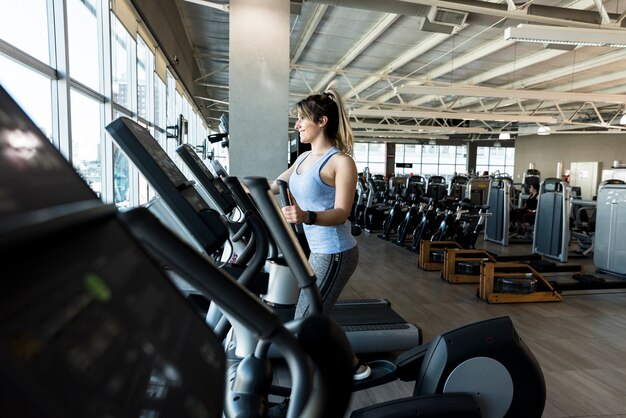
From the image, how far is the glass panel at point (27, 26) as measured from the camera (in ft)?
7.54

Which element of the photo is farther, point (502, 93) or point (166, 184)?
→ point (502, 93)

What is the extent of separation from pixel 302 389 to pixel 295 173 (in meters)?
1.42

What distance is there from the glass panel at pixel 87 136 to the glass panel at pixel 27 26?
0.41 m

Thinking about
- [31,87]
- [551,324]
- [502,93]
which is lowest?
[551,324]

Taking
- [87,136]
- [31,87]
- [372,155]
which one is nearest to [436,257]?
[87,136]

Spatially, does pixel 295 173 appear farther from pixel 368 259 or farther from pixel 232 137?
pixel 368 259

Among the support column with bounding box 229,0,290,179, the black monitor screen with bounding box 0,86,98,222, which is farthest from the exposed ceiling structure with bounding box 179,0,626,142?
the black monitor screen with bounding box 0,86,98,222

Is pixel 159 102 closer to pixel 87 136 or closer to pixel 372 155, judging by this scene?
pixel 87 136

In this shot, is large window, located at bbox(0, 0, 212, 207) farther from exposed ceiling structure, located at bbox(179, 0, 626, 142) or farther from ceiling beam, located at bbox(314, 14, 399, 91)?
ceiling beam, located at bbox(314, 14, 399, 91)

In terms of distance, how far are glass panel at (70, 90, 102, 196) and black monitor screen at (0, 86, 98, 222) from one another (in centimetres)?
259

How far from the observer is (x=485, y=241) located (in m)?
8.62

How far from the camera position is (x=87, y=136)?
144 inches

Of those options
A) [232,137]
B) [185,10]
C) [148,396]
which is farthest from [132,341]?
[185,10]

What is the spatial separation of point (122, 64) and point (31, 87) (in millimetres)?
2582
